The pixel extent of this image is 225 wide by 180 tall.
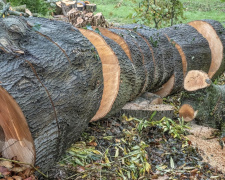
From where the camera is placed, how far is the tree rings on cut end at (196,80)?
3.81 m

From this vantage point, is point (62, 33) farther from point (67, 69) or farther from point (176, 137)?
point (176, 137)

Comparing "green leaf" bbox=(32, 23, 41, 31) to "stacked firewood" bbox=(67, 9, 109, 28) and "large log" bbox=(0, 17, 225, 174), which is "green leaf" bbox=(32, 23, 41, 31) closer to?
"large log" bbox=(0, 17, 225, 174)

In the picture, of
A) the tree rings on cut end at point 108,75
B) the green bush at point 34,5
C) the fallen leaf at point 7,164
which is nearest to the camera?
the fallen leaf at point 7,164

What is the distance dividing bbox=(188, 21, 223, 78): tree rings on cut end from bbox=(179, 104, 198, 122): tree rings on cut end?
164cm

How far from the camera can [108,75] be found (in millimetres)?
3049

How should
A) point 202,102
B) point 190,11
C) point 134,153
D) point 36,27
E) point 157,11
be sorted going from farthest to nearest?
point 190,11, point 157,11, point 202,102, point 134,153, point 36,27

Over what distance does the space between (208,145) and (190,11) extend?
10.3 m

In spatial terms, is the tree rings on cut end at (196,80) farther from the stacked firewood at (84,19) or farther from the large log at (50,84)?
the stacked firewood at (84,19)

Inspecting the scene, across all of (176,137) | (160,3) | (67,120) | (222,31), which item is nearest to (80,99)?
(67,120)

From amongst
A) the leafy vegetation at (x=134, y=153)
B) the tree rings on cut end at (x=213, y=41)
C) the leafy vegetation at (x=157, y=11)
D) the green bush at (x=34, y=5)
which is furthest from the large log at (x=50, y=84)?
the green bush at (x=34, y=5)

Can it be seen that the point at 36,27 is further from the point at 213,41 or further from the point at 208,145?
the point at 213,41

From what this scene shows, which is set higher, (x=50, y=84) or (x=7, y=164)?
(x=50, y=84)

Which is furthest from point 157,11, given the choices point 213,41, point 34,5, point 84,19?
point 34,5

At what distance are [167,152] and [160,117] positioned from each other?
23.6 inches
